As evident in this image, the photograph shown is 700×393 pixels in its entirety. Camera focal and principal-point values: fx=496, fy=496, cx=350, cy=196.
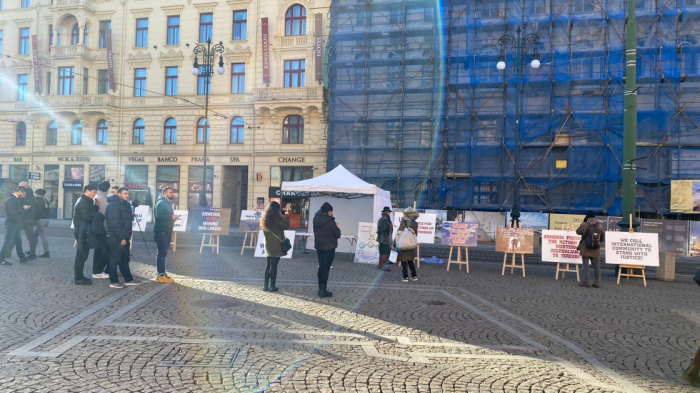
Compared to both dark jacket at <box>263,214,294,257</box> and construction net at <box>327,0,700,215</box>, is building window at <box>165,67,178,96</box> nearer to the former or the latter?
construction net at <box>327,0,700,215</box>

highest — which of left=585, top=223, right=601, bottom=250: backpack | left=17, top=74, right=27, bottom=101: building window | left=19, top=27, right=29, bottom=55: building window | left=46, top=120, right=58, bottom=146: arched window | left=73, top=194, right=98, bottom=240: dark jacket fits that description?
left=19, top=27, right=29, bottom=55: building window

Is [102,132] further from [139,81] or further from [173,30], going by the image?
[173,30]

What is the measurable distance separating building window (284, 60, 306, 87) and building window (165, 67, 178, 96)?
801 cm

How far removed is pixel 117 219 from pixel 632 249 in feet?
40.1

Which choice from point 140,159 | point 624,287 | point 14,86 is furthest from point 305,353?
point 14,86

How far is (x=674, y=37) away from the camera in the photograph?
24688 millimetres

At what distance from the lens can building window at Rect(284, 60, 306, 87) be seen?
3172 centimetres

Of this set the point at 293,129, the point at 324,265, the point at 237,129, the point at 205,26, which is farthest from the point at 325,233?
the point at 205,26

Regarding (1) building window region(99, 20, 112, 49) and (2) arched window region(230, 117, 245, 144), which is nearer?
(2) arched window region(230, 117, 245, 144)

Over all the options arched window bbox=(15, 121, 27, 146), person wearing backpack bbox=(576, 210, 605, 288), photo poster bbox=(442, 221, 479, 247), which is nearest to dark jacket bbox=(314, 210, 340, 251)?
photo poster bbox=(442, 221, 479, 247)

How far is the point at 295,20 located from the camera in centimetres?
3209

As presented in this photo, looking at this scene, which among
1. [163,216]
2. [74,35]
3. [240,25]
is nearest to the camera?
[163,216]

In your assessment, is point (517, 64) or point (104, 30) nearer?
point (517, 64)

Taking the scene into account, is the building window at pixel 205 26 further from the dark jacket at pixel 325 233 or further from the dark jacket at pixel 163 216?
the dark jacket at pixel 325 233
